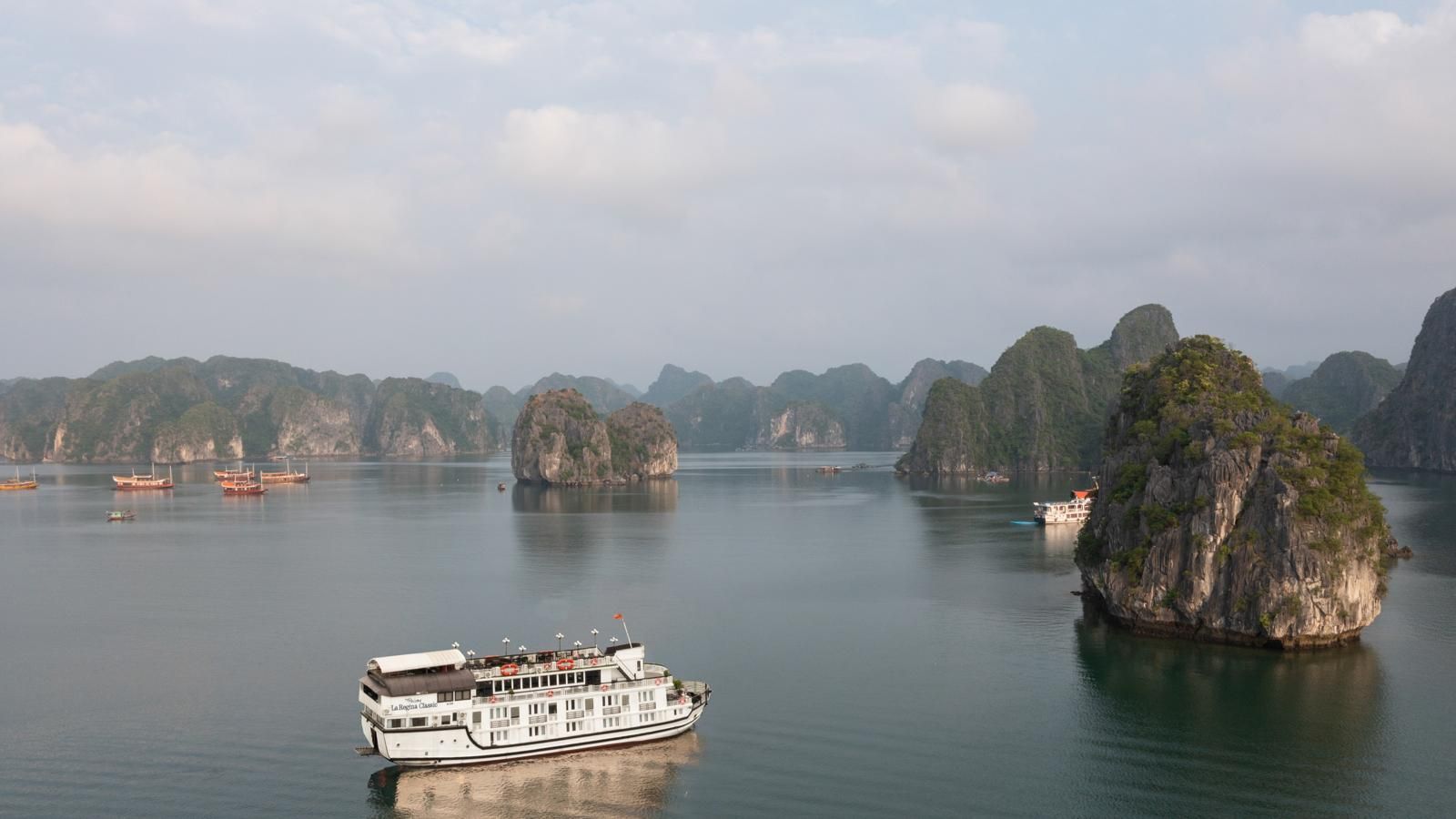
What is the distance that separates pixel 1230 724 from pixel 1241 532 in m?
17.1

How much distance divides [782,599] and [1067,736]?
3564cm

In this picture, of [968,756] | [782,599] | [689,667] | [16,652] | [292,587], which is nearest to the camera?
[968,756]

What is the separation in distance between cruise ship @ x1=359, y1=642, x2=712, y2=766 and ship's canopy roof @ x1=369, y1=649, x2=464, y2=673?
4 centimetres

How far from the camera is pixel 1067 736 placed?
4666 cm

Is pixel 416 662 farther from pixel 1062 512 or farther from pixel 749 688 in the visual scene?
pixel 1062 512

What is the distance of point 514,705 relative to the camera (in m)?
45.3

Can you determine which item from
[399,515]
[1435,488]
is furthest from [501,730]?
[1435,488]

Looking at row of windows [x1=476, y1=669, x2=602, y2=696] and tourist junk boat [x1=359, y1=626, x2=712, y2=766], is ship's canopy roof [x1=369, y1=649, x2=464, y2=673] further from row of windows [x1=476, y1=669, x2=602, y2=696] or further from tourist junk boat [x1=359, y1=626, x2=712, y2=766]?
row of windows [x1=476, y1=669, x2=602, y2=696]

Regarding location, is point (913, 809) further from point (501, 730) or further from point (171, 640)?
point (171, 640)

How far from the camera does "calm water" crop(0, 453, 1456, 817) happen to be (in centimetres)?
4091

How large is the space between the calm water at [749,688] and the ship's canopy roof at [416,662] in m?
4.16

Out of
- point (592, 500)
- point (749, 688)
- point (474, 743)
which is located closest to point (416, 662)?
point (474, 743)

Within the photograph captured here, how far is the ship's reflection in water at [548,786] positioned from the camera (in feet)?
132

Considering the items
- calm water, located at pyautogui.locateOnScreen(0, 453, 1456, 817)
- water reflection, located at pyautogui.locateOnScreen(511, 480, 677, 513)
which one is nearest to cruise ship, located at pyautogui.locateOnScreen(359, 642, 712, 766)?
calm water, located at pyautogui.locateOnScreen(0, 453, 1456, 817)
